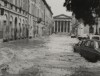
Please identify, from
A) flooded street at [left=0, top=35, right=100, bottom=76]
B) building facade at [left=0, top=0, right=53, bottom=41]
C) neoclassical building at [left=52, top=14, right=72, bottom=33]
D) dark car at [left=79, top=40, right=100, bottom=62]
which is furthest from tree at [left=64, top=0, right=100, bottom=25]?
neoclassical building at [left=52, top=14, right=72, bottom=33]

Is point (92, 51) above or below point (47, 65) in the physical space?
above

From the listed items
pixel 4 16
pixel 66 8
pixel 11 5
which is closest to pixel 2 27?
pixel 4 16

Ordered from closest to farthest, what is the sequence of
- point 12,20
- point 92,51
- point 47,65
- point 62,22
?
point 47,65
point 92,51
point 12,20
point 62,22

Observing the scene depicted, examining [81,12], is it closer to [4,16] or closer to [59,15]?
[4,16]

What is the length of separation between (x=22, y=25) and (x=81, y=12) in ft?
55.4

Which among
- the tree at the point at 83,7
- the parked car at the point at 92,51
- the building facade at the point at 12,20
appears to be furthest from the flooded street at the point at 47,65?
the building facade at the point at 12,20

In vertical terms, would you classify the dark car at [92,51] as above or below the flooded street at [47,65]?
above

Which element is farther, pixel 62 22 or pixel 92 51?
pixel 62 22

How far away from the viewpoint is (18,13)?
3312cm

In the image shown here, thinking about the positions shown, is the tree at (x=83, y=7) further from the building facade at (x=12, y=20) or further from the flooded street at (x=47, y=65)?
the flooded street at (x=47, y=65)

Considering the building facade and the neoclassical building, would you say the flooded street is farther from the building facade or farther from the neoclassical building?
the neoclassical building

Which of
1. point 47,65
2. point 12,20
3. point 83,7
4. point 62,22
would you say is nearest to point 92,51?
point 47,65

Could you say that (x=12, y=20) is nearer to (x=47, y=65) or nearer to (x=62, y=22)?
(x=47, y=65)

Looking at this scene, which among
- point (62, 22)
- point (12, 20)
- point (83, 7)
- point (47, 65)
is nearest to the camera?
point (47, 65)
